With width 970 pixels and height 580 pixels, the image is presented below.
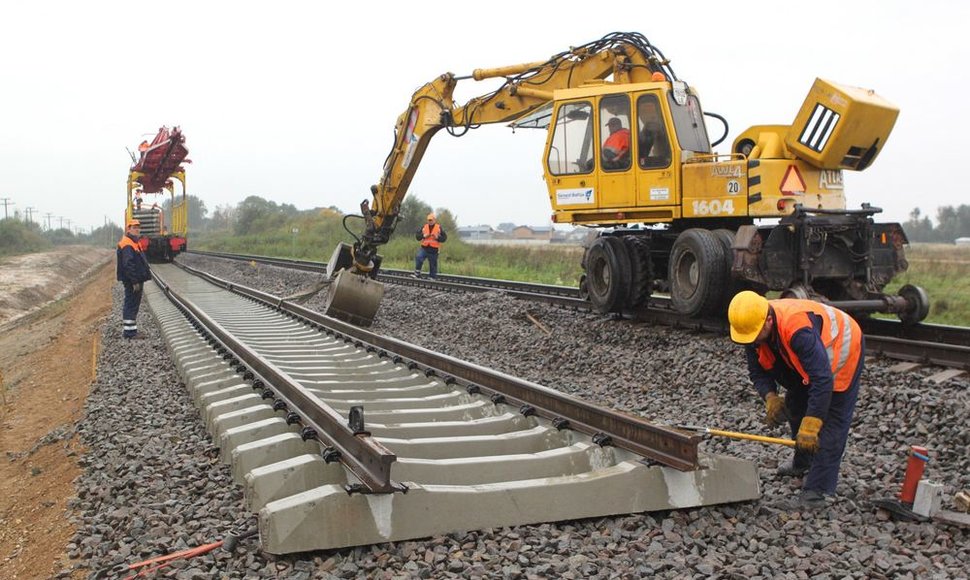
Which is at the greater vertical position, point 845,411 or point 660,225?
point 660,225

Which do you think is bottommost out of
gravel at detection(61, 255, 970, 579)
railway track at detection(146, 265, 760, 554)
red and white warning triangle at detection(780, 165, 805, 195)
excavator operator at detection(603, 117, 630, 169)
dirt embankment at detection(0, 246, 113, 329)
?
dirt embankment at detection(0, 246, 113, 329)

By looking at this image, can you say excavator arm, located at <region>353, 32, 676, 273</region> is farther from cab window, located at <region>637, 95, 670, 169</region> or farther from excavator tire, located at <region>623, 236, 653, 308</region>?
excavator tire, located at <region>623, 236, 653, 308</region>

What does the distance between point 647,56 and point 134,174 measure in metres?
24.5

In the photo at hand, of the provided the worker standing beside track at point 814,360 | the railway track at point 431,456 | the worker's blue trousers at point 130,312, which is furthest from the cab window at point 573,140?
the worker's blue trousers at point 130,312

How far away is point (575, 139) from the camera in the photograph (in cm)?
949

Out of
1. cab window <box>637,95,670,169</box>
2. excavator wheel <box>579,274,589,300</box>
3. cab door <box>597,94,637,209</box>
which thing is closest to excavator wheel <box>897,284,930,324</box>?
cab window <box>637,95,670,169</box>

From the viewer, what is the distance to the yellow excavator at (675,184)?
25.3 ft

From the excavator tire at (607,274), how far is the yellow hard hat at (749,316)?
558cm

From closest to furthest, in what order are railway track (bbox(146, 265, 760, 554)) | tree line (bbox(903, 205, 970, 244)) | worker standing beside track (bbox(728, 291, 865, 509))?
1. railway track (bbox(146, 265, 760, 554))
2. worker standing beside track (bbox(728, 291, 865, 509))
3. tree line (bbox(903, 205, 970, 244))

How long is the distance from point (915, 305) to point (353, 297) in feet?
22.8

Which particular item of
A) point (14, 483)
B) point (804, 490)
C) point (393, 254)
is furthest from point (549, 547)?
point (393, 254)

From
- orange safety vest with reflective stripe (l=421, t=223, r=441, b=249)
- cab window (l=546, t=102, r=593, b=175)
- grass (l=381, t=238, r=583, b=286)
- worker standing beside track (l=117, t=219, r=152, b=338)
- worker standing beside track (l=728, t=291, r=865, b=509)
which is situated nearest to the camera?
worker standing beside track (l=728, t=291, r=865, b=509)

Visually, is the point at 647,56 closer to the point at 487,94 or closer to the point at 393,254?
the point at 487,94

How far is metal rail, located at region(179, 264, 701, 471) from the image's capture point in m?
3.78
